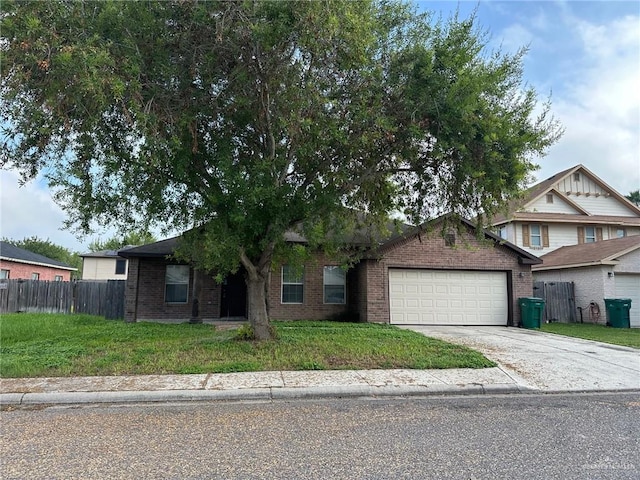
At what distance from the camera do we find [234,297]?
17.1 metres

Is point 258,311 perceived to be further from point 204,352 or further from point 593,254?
point 593,254

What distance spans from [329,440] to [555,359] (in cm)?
688

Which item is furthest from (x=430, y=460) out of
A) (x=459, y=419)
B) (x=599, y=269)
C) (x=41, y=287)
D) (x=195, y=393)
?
(x=41, y=287)

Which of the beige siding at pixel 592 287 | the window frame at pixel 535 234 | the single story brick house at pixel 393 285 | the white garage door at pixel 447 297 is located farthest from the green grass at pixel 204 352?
the window frame at pixel 535 234

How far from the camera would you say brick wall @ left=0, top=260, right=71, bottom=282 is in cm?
2655

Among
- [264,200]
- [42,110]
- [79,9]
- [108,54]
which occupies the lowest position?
[264,200]

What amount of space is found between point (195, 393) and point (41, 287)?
51.6 ft

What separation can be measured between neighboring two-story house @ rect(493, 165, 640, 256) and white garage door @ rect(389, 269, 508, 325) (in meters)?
8.22

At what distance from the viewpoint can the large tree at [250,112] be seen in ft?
23.7

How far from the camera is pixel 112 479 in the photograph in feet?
12.3

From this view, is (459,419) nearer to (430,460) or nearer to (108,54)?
(430,460)

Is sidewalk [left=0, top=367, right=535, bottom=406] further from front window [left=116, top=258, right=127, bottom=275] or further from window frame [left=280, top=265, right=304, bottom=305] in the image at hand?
front window [left=116, top=258, right=127, bottom=275]

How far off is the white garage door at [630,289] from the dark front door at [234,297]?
15.2m

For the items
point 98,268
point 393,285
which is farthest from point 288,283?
point 98,268
